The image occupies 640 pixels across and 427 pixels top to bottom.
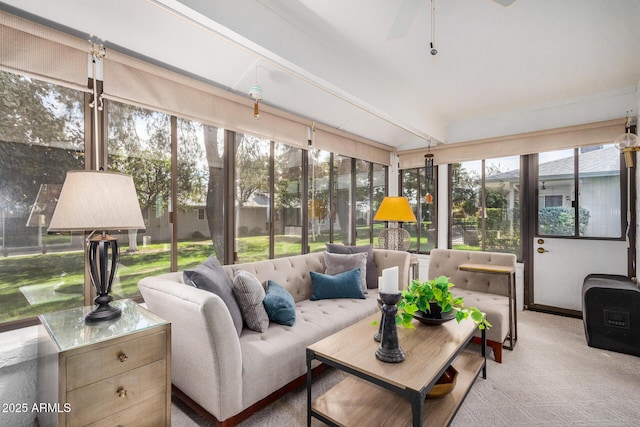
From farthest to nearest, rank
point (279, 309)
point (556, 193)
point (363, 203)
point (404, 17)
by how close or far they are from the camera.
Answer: point (363, 203) → point (556, 193) → point (279, 309) → point (404, 17)

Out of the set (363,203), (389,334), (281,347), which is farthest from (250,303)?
(363,203)

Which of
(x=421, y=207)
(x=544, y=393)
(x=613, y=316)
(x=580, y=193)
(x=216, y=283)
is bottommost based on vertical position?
(x=544, y=393)

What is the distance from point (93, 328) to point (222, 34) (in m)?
1.78

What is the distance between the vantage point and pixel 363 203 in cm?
461

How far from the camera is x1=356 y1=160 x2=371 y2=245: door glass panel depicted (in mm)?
4512

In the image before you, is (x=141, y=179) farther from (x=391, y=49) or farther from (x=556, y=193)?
(x=556, y=193)

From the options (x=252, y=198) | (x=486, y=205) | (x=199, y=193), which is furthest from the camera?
(x=486, y=205)

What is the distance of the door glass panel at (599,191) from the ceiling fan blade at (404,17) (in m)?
3.21

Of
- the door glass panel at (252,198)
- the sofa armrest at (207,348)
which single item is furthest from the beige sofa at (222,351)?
the door glass panel at (252,198)

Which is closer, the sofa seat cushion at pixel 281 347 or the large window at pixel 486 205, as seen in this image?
the sofa seat cushion at pixel 281 347

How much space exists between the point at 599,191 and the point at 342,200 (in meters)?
3.09

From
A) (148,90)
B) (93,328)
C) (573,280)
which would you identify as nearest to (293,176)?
(148,90)

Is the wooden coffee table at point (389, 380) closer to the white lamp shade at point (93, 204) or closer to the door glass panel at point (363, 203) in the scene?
→ the white lamp shade at point (93, 204)

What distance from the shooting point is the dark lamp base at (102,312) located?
4.83 ft
